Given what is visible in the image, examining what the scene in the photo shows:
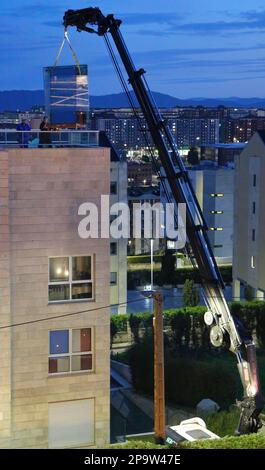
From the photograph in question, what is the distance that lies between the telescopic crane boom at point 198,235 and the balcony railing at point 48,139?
296 centimetres

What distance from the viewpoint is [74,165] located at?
1131 centimetres

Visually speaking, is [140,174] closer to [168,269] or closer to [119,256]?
[168,269]

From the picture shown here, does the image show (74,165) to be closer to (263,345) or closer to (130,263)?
(263,345)

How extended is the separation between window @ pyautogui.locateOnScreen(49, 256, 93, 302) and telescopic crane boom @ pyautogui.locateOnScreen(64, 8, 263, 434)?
124 inches

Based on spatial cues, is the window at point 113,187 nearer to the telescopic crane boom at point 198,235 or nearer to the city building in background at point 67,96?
the telescopic crane boom at point 198,235

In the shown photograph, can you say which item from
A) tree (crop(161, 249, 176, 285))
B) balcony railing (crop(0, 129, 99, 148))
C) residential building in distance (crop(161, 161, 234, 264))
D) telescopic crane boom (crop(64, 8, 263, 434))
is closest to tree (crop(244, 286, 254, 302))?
tree (crop(161, 249, 176, 285))

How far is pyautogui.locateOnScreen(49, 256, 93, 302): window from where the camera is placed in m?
11.5

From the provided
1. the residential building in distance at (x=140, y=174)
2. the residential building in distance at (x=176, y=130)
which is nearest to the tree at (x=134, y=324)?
the residential building in distance at (x=140, y=174)

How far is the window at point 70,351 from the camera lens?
37.8 ft

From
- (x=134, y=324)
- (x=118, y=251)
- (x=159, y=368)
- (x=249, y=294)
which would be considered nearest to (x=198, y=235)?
(x=159, y=368)

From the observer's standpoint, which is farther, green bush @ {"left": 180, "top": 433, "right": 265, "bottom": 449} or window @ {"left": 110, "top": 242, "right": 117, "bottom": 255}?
window @ {"left": 110, "top": 242, "right": 117, "bottom": 255}

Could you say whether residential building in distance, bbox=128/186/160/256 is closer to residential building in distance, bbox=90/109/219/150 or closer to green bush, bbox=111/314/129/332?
green bush, bbox=111/314/129/332
